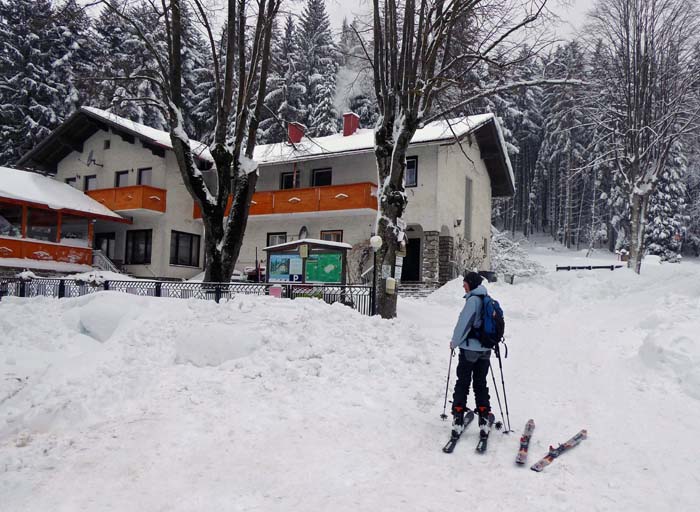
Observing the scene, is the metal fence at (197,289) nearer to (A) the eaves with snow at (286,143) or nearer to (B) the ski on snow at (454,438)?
→ (B) the ski on snow at (454,438)

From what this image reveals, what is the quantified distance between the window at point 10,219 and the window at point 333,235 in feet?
42.5

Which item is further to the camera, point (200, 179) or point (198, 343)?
point (200, 179)

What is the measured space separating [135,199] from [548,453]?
2304 centimetres

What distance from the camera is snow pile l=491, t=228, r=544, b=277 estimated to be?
2997cm

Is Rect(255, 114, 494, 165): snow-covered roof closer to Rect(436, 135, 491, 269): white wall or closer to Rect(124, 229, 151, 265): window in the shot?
Rect(436, 135, 491, 269): white wall

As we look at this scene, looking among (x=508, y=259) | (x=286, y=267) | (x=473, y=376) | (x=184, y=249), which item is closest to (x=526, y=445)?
(x=473, y=376)

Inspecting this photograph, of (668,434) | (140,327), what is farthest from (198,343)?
(668,434)

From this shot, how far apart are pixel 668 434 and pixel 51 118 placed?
3560cm

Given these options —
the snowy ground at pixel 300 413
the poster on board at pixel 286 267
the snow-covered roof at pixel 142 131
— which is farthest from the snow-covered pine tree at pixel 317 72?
the snowy ground at pixel 300 413

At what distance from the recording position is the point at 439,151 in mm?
21875

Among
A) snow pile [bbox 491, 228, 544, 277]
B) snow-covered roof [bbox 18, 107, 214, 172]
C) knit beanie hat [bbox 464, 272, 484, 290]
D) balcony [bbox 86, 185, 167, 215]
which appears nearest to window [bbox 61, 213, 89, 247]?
balcony [bbox 86, 185, 167, 215]

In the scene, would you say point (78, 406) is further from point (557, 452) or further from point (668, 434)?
point (668, 434)

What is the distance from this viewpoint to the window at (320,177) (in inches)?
983

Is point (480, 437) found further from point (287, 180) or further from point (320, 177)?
point (287, 180)
